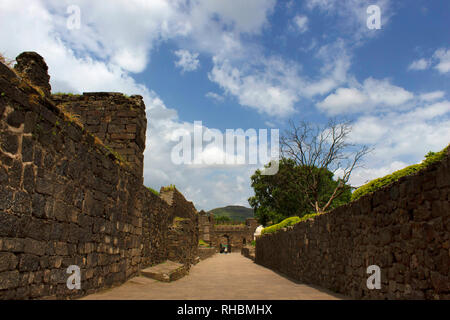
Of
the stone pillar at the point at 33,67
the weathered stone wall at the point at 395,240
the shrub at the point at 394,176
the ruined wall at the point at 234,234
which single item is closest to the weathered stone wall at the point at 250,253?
the ruined wall at the point at 234,234

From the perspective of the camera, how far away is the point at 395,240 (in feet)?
16.0

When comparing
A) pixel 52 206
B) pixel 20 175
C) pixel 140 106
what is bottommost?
pixel 52 206

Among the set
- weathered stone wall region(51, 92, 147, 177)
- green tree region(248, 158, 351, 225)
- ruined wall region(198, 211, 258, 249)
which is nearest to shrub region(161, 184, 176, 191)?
weathered stone wall region(51, 92, 147, 177)

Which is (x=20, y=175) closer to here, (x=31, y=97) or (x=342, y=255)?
(x=31, y=97)

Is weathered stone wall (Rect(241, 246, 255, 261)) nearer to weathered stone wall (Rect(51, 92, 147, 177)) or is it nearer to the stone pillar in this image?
weathered stone wall (Rect(51, 92, 147, 177))

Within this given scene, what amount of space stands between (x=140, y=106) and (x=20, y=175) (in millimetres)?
6295

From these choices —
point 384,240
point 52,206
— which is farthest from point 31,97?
point 384,240

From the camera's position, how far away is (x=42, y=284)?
4699mm

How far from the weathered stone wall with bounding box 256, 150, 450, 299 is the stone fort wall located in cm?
496

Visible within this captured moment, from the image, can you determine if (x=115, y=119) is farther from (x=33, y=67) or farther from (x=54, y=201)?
(x=54, y=201)

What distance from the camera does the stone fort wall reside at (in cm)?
411

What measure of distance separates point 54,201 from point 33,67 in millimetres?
4240

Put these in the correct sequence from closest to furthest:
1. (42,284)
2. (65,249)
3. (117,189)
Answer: (42,284) → (65,249) → (117,189)
